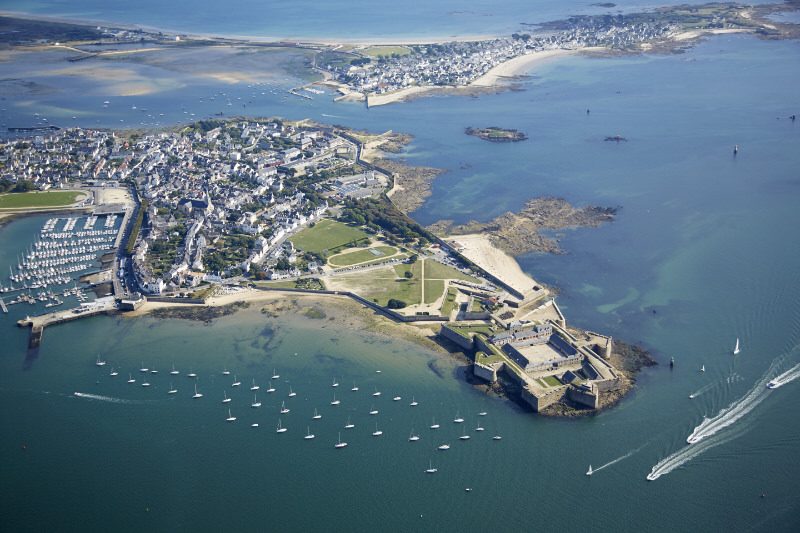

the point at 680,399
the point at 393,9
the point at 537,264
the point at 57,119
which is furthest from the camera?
the point at 393,9

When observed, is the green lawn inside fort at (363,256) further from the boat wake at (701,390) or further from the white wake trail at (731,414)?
→ the white wake trail at (731,414)

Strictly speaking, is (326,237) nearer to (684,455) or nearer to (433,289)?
(433,289)

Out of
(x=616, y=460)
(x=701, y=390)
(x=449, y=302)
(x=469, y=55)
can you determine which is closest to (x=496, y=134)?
(x=449, y=302)

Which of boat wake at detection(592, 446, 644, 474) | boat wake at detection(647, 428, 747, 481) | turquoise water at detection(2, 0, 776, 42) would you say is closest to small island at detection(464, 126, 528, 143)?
boat wake at detection(647, 428, 747, 481)

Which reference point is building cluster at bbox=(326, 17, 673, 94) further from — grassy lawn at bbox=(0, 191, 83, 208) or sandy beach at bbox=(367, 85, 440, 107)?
grassy lawn at bbox=(0, 191, 83, 208)

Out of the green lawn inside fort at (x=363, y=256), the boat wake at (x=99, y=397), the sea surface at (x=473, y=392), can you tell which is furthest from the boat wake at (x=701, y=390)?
the boat wake at (x=99, y=397)

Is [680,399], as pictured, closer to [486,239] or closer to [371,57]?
[486,239]

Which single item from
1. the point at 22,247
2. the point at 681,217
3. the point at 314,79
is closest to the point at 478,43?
the point at 314,79
